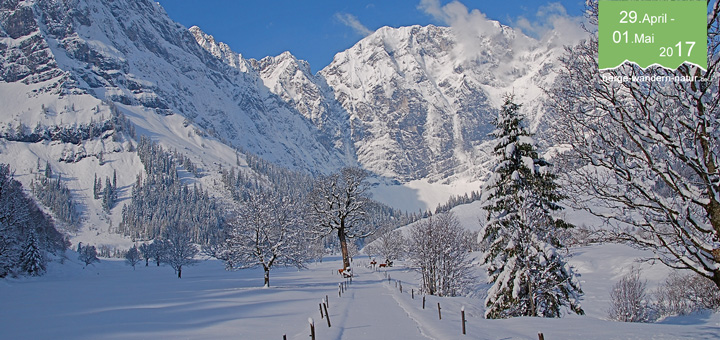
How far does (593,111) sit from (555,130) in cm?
82

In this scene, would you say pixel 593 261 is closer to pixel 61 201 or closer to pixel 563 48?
pixel 563 48

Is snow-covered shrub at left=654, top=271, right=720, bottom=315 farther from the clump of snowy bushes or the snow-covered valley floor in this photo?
the snow-covered valley floor

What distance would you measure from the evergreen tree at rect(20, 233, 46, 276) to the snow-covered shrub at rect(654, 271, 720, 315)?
68.7 meters

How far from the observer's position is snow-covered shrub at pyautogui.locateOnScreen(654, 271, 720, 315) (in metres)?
29.1

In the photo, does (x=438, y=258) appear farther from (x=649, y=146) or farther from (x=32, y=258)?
(x=32, y=258)

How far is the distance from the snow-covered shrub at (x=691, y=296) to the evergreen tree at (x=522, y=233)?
15.1m

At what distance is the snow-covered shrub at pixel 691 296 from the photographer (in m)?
29.1

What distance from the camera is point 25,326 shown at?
1975cm

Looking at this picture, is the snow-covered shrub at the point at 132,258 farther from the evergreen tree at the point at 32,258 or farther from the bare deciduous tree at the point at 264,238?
the bare deciduous tree at the point at 264,238

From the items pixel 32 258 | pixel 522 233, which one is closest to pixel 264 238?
pixel 522 233

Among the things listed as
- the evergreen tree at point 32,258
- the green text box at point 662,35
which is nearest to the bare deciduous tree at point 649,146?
the green text box at point 662,35

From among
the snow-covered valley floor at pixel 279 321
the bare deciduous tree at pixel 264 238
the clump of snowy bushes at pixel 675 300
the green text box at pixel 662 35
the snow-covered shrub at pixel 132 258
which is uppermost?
the green text box at pixel 662 35

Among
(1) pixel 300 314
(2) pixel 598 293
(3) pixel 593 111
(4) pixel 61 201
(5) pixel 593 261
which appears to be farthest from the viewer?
(4) pixel 61 201

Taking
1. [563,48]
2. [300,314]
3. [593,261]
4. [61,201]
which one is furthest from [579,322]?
[61,201]
